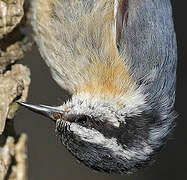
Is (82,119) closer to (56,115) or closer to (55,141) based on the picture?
(56,115)

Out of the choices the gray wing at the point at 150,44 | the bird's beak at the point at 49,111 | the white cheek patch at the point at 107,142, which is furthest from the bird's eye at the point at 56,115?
the gray wing at the point at 150,44

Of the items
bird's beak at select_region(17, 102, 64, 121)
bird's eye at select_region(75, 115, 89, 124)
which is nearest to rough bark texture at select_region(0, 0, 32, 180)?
bird's beak at select_region(17, 102, 64, 121)

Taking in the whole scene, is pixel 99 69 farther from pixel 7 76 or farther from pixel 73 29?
pixel 7 76

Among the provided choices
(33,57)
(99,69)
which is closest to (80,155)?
(99,69)

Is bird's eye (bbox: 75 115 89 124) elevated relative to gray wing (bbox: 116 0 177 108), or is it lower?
lower

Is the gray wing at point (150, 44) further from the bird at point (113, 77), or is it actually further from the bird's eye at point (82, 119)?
the bird's eye at point (82, 119)

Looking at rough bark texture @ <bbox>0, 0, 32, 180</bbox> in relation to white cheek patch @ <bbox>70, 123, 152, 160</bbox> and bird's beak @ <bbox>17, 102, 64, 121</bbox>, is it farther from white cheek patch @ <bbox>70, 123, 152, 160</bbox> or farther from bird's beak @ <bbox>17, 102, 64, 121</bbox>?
white cheek patch @ <bbox>70, 123, 152, 160</bbox>
